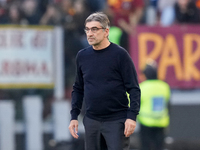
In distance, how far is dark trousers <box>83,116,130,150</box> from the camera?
5.09 metres

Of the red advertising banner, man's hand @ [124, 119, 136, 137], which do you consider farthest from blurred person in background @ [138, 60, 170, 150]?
man's hand @ [124, 119, 136, 137]

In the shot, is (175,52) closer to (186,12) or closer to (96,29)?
(186,12)

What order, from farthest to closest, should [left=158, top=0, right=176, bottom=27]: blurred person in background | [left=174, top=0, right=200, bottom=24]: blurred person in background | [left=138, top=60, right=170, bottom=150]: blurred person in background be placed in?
[left=158, top=0, right=176, bottom=27]: blurred person in background, [left=174, top=0, right=200, bottom=24]: blurred person in background, [left=138, top=60, right=170, bottom=150]: blurred person in background

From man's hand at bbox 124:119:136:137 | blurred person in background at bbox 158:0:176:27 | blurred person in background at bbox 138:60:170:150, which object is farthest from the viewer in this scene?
blurred person in background at bbox 158:0:176:27

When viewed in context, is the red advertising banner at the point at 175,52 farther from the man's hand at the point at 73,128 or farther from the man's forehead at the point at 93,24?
the man's forehead at the point at 93,24

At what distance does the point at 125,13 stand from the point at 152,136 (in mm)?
2955

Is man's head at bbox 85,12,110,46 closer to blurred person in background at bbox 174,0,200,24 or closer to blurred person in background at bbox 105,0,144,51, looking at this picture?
blurred person in background at bbox 105,0,144,51

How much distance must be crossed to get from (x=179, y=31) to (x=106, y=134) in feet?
21.3

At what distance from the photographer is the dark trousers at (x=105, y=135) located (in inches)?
200

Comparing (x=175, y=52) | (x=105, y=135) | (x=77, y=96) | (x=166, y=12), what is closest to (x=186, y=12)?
(x=166, y=12)

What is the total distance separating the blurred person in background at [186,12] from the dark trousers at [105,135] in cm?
632

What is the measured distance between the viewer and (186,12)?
11125 mm

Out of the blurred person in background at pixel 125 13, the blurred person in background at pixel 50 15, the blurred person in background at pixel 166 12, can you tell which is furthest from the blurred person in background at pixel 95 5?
the blurred person in background at pixel 166 12

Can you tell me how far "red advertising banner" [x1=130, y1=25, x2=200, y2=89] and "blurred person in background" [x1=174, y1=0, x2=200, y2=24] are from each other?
5.2 inches
